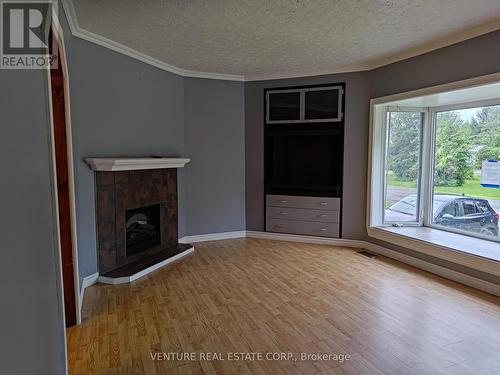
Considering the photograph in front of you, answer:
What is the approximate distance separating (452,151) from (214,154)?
3.35 metres

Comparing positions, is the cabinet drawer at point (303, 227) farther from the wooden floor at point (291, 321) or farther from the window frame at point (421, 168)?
the wooden floor at point (291, 321)

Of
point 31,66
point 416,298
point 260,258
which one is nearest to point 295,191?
point 260,258

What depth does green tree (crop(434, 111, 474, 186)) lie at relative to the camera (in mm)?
4062

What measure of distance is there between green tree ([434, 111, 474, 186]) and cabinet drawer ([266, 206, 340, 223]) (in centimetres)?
149

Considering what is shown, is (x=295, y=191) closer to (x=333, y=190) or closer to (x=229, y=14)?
(x=333, y=190)

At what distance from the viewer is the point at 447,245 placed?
3.63 meters

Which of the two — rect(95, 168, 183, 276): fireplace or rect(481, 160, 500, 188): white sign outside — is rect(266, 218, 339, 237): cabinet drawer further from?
rect(481, 160, 500, 188): white sign outside

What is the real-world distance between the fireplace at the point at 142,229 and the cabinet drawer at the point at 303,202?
1852mm

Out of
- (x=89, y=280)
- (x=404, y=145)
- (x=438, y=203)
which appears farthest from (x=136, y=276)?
(x=438, y=203)

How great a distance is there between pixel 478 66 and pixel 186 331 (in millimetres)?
3654

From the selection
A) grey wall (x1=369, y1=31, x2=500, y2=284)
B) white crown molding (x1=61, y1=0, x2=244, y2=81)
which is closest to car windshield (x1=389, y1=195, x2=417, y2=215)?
grey wall (x1=369, y1=31, x2=500, y2=284)

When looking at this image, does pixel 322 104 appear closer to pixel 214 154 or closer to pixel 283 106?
pixel 283 106

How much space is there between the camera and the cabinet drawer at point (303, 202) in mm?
4969

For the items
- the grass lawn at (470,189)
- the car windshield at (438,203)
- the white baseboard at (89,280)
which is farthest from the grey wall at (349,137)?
the white baseboard at (89,280)
